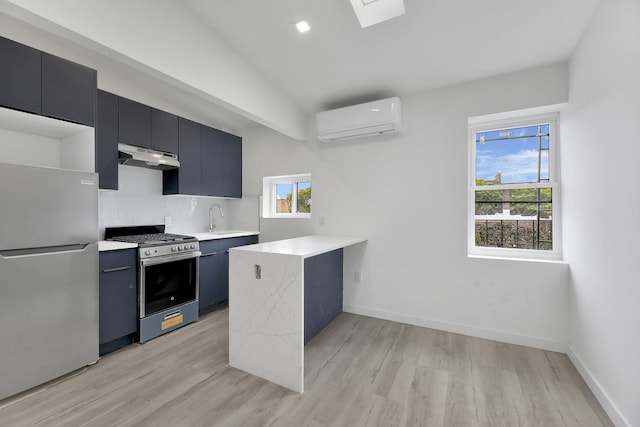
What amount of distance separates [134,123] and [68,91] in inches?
26.4

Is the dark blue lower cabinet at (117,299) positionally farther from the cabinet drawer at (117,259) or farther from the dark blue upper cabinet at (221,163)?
the dark blue upper cabinet at (221,163)

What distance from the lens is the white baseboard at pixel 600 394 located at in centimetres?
144

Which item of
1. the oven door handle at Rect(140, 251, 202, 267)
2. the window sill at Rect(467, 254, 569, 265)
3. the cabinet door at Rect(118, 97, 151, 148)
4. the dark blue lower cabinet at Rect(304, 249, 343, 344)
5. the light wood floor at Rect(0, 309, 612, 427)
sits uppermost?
the cabinet door at Rect(118, 97, 151, 148)

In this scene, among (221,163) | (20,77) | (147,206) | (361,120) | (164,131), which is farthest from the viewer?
(221,163)

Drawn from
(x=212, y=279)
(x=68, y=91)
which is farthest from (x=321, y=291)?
(x=68, y=91)

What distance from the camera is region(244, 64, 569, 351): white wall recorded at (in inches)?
92.7

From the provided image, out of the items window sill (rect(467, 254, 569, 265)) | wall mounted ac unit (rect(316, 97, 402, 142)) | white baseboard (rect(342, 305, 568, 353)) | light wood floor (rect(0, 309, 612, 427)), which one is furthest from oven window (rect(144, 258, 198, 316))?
window sill (rect(467, 254, 569, 265))

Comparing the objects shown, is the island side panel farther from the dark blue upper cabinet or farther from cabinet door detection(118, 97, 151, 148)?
the dark blue upper cabinet

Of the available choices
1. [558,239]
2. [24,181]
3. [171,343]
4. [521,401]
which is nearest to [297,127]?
[24,181]

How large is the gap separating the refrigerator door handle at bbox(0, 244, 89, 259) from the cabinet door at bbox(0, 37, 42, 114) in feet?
3.02

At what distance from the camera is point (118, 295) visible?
2262 millimetres

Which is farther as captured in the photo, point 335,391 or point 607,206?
point 335,391

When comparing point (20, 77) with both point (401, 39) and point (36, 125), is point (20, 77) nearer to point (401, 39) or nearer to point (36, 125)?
point (36, 125)

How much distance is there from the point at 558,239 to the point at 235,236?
334cm
